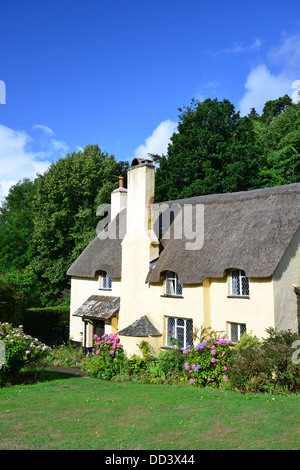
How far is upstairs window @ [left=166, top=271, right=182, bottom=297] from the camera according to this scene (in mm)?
17641

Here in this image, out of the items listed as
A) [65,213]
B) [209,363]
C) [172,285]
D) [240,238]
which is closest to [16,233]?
[65,213]

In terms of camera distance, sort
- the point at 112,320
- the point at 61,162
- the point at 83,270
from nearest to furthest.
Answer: the point at 112,320, the point at 83,270, the point at 61,162

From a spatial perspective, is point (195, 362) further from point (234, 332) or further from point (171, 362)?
point (234, 332)

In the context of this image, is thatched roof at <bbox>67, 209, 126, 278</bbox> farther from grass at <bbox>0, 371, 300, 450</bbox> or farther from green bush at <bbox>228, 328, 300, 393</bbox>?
green bush at <bbox>228, 328, 300, 393</bbox>

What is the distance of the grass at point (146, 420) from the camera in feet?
23.8

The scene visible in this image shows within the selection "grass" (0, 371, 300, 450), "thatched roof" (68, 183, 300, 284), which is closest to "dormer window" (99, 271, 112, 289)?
"thatched roof" (68, 183, 300, 284)

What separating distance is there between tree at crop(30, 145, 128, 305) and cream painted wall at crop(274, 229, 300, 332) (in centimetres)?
2085

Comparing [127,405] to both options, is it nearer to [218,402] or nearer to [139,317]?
[218,402]

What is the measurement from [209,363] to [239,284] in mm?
3331

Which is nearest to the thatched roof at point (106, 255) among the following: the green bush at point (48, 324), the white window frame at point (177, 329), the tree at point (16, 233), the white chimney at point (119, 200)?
the white chimney at point (119, 200)

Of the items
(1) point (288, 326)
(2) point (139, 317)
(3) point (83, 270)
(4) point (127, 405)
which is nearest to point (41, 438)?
(4) point (127, 405)

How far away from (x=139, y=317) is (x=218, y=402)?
854 centimetres

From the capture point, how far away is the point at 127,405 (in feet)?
Result: 34.0

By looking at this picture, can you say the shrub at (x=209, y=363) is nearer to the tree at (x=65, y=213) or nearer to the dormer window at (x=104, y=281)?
the dormer window at (x=104, y=281)
